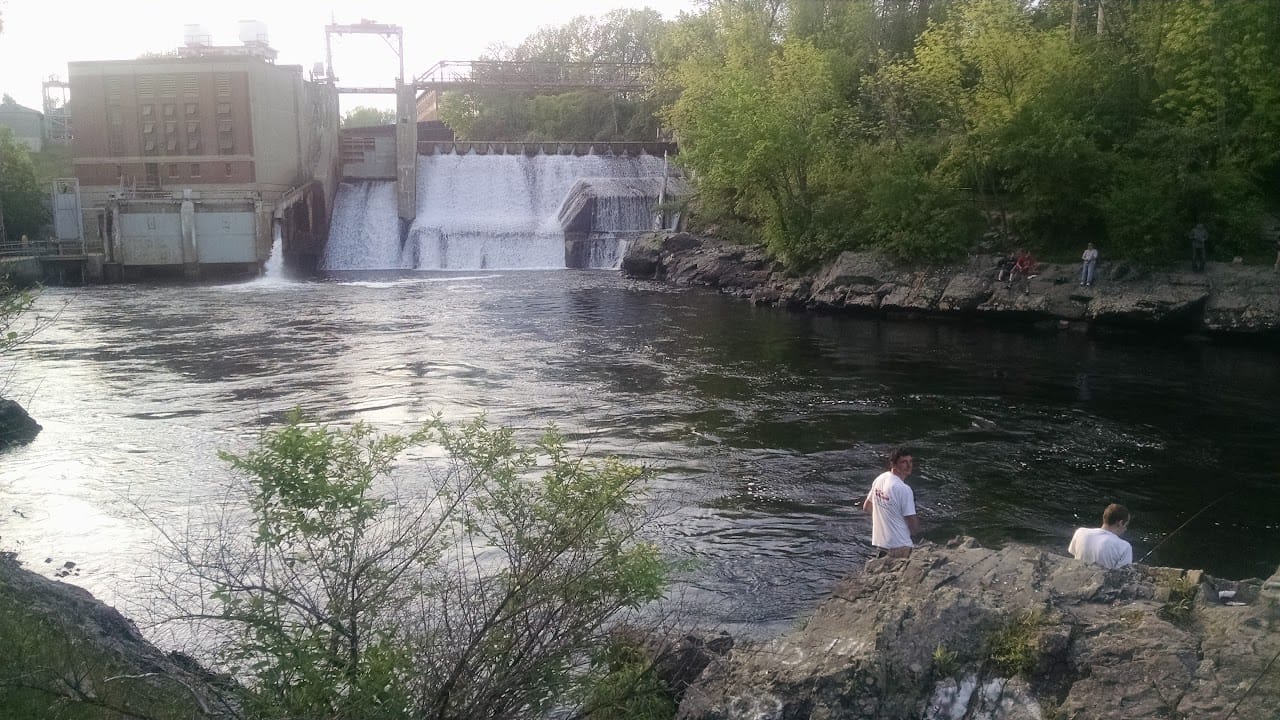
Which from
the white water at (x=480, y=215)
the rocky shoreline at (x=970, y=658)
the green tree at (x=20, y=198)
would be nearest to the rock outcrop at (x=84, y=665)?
the rocky shoreline at (x=970, y=658)

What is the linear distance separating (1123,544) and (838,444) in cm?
777

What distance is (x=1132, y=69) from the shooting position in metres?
31.1

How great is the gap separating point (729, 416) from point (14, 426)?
36.5 ft

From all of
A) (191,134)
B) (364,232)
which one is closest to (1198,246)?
(364,232)

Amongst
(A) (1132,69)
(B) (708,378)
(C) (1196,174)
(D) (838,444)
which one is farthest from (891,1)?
(D) (838,444)

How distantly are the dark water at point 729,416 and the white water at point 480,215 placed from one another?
1496 cm

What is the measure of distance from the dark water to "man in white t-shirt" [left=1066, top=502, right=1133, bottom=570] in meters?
2.66

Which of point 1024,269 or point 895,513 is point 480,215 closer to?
point 1024,269

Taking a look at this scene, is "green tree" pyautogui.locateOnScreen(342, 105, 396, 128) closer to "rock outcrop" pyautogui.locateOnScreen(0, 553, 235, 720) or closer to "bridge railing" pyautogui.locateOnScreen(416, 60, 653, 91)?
"bridge railing" pyautogui.locateOnScreen(416, 60, 653, 91)

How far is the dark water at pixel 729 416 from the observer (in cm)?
1140

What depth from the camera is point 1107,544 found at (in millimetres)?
7660

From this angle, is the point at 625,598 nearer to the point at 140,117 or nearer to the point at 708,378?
the point at 708,378

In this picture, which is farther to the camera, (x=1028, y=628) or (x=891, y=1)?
(x=891, y=1)

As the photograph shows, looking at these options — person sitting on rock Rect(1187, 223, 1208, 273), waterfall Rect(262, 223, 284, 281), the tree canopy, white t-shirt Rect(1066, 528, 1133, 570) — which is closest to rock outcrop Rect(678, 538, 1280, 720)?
white t-shirt Rect(1066, 528, 1133, 570)
